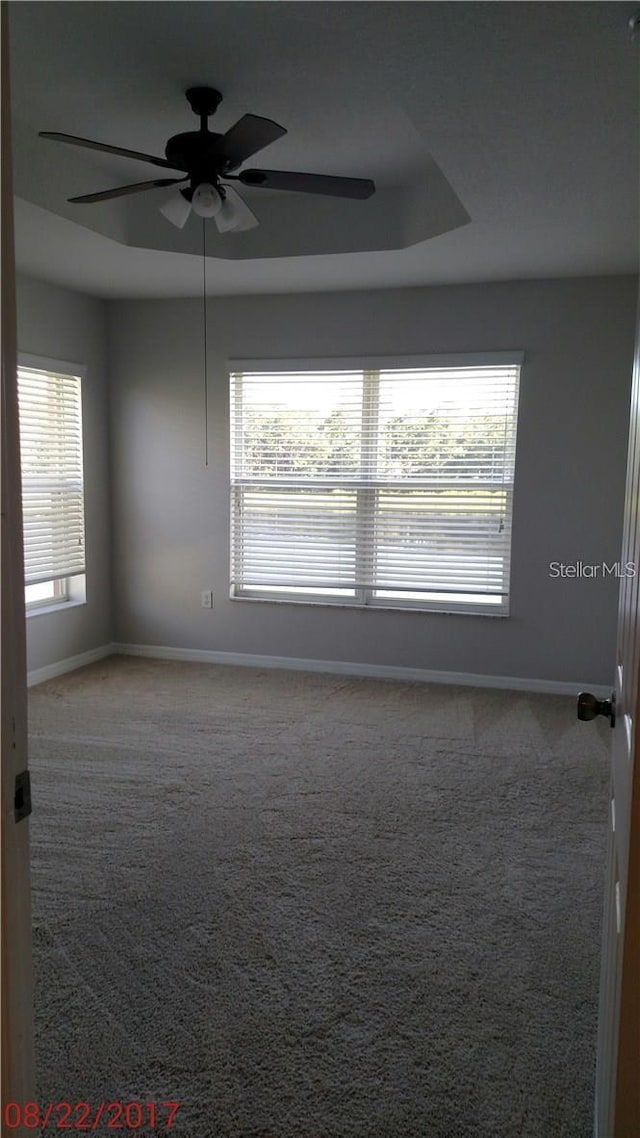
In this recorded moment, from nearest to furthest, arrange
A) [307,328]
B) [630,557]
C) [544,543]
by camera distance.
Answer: [630,557] < [544,543] < [307,328]

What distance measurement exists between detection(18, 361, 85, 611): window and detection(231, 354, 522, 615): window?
1069mm

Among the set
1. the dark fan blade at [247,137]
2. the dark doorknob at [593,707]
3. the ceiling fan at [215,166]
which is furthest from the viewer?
the ceiling fan at [215,166]

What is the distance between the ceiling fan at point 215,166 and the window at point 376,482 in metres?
2.03

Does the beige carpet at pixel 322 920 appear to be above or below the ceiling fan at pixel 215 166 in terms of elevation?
below

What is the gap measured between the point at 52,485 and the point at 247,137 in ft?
9.84

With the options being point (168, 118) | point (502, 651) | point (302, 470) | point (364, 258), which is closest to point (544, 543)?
point (502, 651)

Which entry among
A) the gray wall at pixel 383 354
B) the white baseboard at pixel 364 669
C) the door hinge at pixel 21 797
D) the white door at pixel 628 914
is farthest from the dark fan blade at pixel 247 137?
the white baseboard at pixel 364 669

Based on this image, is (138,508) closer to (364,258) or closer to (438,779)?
(364,258)

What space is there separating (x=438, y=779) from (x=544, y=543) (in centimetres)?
182

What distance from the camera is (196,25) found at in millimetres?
2248

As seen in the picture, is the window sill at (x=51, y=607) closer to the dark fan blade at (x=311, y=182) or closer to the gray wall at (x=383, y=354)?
the gray wall at (x=383, y=354)

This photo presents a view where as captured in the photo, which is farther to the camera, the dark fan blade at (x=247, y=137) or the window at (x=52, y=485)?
the window at (x=52, y=485)

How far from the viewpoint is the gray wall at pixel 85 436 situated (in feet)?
15.1
